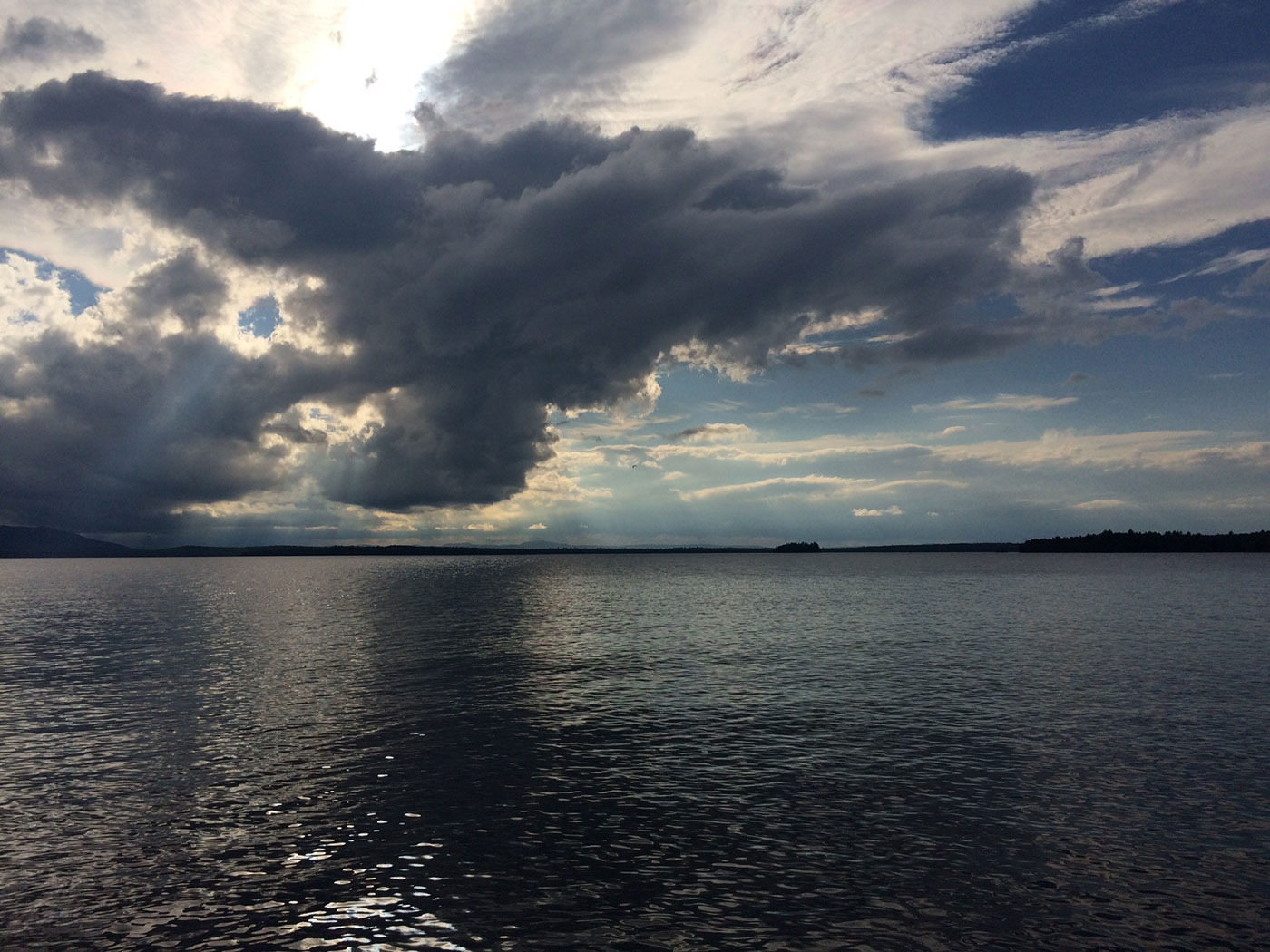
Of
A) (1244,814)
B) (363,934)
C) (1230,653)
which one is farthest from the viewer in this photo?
(1230,653)

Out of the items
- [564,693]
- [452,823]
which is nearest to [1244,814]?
[452,823]

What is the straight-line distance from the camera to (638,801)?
30.8 m

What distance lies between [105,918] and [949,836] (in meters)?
26.5

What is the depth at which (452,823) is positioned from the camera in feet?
94.3

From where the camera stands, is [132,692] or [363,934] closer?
[363,934]

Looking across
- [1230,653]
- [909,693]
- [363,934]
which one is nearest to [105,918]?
[363,934]

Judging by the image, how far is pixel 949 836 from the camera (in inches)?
A: 1066

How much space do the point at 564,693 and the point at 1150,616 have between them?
98.8m

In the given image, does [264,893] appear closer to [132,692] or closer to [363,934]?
[363,934]

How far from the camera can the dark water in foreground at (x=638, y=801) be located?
69.9ft

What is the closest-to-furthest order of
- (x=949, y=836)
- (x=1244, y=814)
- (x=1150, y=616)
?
(x=949, y=836)
(x=1244, y=814)
(x=1150, y=616)

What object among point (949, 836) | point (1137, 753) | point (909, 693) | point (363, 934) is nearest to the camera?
point (363, 934)

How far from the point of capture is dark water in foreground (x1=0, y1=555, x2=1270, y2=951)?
21.3m

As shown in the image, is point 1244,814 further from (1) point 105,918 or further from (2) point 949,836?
(1) point 105,918
